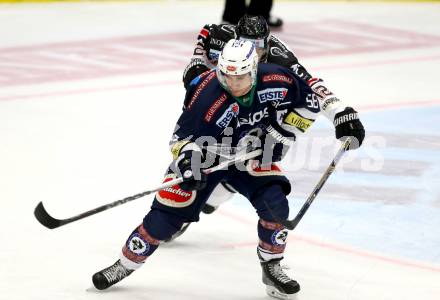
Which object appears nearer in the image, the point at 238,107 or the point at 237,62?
the point at 237,62

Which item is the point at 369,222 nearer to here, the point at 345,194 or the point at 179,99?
the point at 345,194

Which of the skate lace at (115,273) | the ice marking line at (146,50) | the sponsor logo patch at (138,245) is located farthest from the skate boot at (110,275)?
the ice marking line at (146,50)

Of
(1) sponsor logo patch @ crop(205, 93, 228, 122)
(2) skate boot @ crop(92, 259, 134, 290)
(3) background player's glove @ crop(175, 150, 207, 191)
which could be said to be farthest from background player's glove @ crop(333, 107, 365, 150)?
(2) skate boot @ crop(92, 259, 134, 290)

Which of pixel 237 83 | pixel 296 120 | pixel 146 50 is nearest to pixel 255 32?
pixel 296 120

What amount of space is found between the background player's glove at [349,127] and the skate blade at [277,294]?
746 mm

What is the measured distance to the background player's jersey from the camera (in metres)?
4.70

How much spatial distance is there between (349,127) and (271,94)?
1.29 feet

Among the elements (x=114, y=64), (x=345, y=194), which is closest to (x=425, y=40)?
(x=114, y=64)

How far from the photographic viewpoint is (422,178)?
6.76 m

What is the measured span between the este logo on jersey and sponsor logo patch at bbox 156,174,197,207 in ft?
1.75

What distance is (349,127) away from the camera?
480cm

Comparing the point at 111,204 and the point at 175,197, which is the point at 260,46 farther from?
the point at 111,204

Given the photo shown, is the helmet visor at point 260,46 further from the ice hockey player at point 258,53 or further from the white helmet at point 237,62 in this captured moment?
the white helmet at point 237,62

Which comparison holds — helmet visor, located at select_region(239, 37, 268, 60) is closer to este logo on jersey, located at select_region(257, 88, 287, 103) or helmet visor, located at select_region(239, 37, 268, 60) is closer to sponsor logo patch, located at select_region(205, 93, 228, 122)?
este logo on jersey, located at select_region(257, 88, 287, 103)
